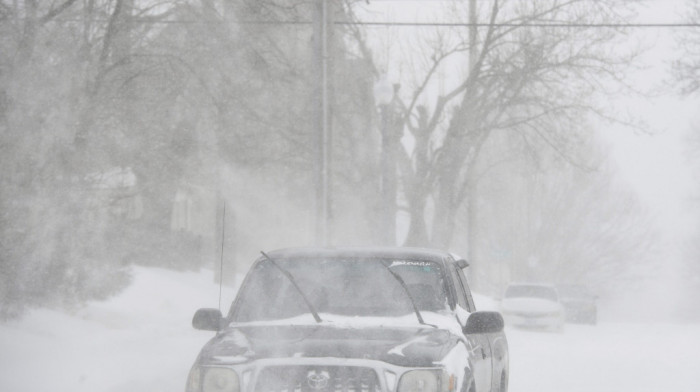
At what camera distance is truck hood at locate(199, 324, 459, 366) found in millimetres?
5695

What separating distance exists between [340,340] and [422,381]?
56 cm

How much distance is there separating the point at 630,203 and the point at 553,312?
130 ft

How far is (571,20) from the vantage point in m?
26.1

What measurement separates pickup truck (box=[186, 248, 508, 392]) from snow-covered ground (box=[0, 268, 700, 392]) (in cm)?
343

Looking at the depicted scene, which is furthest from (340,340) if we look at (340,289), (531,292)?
(531,292)

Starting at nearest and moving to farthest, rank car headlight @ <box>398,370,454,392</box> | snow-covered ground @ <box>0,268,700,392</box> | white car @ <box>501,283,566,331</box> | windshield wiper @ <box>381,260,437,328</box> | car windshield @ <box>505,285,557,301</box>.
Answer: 1. car headlight @ <box>398,370,454,392</box>
2. windshield wiper @ <box>381,260,437,328</box>
3. snow-covered ground @ <box>0,268,700,392</box>
4. white car @ <box>501,283,566,331</box>
5. car windshield @ <box>505,285,557,301</box>

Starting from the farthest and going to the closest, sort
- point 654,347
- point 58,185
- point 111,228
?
point 654,347, point 111,228, point 58,185

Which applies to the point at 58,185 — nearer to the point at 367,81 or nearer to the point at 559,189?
the point at 367,81

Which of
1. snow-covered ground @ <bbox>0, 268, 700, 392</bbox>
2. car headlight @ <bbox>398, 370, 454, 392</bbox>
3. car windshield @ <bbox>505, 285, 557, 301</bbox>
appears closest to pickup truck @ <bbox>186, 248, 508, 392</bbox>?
car headlight @ <bbox>398, 370, 454, 392</bbox>

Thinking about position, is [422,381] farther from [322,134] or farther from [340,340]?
[322,134]

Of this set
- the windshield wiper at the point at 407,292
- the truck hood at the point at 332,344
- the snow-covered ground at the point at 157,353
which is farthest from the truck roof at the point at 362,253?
the snow-covered ground at the point at 157,353

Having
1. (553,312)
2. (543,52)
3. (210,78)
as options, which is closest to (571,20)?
(543,52)

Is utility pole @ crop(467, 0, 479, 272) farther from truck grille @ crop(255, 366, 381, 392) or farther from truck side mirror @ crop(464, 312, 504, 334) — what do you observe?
truck grille @ crop(255, 366, 381, 392)

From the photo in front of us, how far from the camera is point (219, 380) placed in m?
5.75
